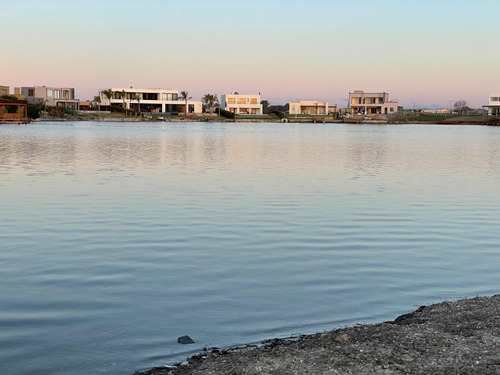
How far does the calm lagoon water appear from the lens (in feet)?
32.9

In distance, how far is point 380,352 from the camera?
8242 millimetres

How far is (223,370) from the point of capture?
786cm

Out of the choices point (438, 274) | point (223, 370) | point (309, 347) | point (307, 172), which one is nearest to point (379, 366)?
point (309, 347)

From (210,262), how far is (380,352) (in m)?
7.59

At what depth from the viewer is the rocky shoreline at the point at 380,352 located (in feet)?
25.2

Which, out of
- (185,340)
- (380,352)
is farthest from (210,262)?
(380,352)

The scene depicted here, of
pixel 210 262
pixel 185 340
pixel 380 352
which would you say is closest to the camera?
pixel 380 352

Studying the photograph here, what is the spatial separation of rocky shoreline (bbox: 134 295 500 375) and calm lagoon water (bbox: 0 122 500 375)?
869 mm

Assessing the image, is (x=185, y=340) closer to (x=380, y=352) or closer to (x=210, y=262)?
(x=380, y=352)

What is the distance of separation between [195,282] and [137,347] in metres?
3.99

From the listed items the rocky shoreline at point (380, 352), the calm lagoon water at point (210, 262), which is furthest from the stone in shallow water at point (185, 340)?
the rocky shoreline at point (380, 352)

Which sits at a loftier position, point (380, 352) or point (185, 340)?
point (380, 352)

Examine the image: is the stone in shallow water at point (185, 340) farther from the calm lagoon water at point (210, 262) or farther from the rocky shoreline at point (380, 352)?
the rocky shoreline at point (380, 352)

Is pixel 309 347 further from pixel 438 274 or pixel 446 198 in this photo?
pixel 446 198
